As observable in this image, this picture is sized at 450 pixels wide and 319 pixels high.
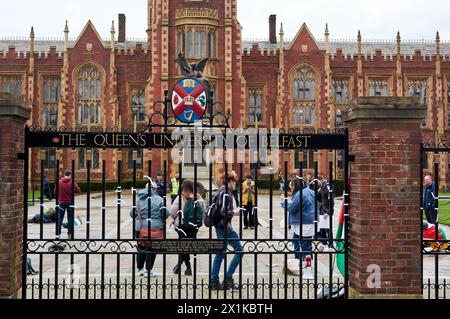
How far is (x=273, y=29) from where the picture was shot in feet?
162

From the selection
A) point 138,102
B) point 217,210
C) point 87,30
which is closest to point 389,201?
point 217,210

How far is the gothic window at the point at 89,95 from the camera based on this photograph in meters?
42.6

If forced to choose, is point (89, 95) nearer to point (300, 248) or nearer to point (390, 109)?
point (300, 248)

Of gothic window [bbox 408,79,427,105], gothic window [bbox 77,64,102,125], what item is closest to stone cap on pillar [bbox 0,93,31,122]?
gothic window [bbox 77,64,102,125]

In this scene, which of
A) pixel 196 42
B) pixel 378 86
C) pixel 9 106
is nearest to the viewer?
pixel 9 106

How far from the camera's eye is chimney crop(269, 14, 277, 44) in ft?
161

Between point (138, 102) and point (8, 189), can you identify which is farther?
point (138, 102)

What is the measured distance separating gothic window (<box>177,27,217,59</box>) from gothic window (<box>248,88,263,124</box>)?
766 centimetres

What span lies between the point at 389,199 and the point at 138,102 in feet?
128

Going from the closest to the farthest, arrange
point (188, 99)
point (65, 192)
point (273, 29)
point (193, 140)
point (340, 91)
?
point (193, 140) → point (188, 99) → point (65, 192) → point (340, 91) → point (273, 29)

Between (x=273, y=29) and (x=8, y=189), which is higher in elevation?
(x=273, y=29)

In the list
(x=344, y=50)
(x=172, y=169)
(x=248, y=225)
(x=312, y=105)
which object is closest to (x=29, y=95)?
(x=172, y=169)

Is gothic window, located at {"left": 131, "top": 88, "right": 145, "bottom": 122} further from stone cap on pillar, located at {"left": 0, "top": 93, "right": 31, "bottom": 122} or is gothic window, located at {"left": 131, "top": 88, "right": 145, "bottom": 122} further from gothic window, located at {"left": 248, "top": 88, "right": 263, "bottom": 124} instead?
stone cap on pillar, located at {"left": 0, "top": 93, "right": 31, "bottom": 122}

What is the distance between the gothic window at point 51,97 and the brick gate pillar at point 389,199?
42.2m
